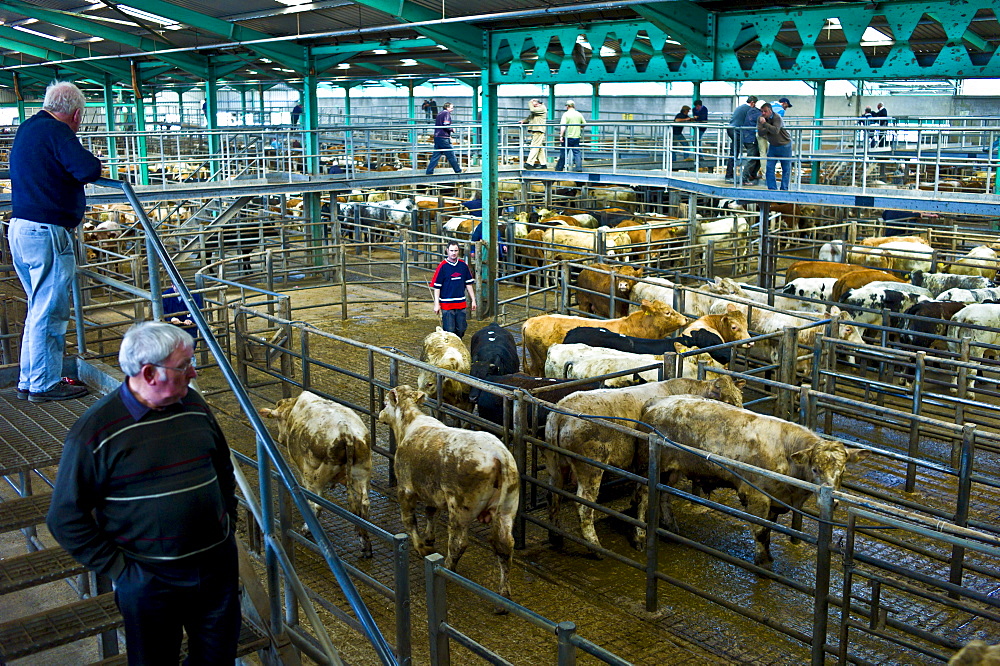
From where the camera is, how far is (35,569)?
422cm

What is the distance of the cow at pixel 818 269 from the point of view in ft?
49.3

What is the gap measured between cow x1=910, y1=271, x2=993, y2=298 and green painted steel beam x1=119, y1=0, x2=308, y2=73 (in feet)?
43.4

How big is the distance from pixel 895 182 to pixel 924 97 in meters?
12.1

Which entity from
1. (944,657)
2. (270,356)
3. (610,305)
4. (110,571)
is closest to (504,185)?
(610,305)

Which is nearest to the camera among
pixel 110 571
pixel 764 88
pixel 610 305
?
pixel 110 571

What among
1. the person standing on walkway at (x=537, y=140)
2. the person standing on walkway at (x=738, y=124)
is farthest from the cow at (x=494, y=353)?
the person standing on walkway at (x=537, y=140)

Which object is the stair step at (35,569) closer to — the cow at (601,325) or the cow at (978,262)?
the cow at (601,325)

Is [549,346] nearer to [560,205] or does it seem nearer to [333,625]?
[333,625]

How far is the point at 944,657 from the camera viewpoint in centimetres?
522

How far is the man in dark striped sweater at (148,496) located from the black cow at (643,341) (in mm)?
6796

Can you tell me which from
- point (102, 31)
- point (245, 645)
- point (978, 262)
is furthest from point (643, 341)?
point (102, 31)

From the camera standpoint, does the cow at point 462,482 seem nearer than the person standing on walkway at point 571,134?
Yes

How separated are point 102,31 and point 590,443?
60.5 feet

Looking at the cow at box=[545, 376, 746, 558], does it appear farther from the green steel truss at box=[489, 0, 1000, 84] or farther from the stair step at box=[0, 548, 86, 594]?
the green steel truss at box=[489, 0, 1000, 84]
